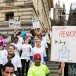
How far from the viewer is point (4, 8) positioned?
33.7m

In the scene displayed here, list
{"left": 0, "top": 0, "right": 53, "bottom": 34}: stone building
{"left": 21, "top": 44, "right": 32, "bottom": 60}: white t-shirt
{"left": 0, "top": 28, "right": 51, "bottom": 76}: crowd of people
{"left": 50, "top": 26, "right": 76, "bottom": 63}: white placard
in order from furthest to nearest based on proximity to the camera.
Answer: {"left": 0, "top": 0, "right": 53, "bottom": 34}: stone building < {"left": 21, "top": 44, "right": 32, "bottom": 60}: white t-shirt < {"left": 50, "top": 26, "right": 76, "bottom": 63}: white placard < {"left": 0, "top": 28, "right": 51, "bottom": 76}: crowd of people

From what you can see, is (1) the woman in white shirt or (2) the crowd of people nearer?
(2) the crowd of people

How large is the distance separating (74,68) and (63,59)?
4.22ft

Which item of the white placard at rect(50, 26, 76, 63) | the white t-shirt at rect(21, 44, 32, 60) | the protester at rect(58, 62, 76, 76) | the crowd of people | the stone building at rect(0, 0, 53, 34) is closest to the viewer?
the crowd of people

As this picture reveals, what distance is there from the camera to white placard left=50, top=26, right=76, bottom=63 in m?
9.42

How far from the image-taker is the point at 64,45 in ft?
31.3

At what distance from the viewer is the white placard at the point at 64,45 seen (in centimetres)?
942

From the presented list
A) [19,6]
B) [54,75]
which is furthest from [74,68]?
[19,6]

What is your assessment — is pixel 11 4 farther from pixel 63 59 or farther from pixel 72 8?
pixel 63 59

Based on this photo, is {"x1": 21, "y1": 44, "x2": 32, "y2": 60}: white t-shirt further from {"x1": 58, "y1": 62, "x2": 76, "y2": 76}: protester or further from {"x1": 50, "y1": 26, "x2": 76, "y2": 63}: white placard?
{"x1": 50, "y1": 26, "x2": 76, "y2": 63}: white placard

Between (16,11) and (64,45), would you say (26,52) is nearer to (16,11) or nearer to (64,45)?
(64,45)

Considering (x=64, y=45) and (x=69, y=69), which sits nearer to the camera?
(x=64, y=45)

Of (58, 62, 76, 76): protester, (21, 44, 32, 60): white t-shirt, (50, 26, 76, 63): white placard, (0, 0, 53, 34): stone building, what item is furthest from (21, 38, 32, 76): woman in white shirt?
(0, 0, 53, 34): stone building

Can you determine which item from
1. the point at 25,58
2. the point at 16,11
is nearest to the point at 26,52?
the point at 25,58
